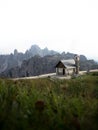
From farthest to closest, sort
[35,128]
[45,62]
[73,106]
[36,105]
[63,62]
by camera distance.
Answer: [45,62] < [63,62] < [73,106] < [36,105] < [35,128]

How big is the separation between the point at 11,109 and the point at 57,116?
2.67 feet

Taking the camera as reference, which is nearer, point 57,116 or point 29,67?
point 57,116

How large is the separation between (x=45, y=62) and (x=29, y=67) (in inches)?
340

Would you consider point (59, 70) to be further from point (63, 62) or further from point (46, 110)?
point (46, 110)

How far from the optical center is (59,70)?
60.6m

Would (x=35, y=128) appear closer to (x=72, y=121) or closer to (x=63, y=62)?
(x=72, y=121)

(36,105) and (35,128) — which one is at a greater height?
(36,105)

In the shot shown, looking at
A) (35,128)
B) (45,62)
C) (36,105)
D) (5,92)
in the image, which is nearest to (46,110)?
(36,105)

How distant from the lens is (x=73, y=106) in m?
5.05

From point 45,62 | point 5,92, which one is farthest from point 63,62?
point 45,62

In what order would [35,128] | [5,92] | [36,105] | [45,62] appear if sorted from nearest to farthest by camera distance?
[35,128]
[36,105]
[5,92]
[45,62]

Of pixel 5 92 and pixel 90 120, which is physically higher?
pixel 5 92

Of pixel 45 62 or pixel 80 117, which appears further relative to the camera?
pixel 45 62

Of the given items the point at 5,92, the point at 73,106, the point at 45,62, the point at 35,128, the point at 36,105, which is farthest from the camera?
the point at 45,62
